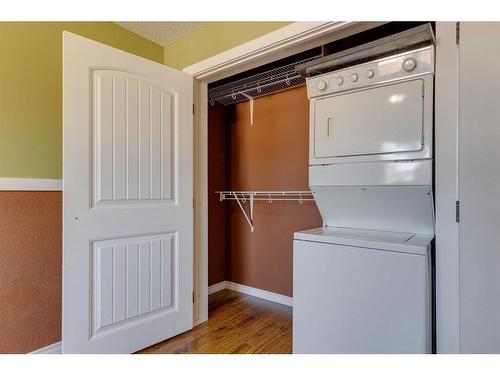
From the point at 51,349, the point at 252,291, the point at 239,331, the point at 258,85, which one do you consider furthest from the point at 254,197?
the point at 51,349

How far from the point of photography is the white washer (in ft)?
3.67

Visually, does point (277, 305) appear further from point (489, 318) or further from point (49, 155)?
point (49, 155)

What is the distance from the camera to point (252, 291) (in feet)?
9.33

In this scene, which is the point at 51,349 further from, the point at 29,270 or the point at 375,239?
the point at 375,239

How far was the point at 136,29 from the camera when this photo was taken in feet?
7.00

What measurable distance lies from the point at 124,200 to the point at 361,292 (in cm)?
143

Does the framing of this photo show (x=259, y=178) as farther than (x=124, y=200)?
Yes

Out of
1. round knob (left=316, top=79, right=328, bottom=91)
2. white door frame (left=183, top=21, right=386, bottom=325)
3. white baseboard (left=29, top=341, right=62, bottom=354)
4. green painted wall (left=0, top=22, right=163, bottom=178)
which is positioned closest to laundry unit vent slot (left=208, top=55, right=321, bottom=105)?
white door frame (left=183, top=21, right=386, bottom=325)

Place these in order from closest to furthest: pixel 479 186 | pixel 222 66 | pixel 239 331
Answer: pixel 479 186
pixel 222 66
pixel 239 331

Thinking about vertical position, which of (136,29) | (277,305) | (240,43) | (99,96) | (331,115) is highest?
(136,29)

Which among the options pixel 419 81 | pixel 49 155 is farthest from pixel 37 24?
pixel 419 81

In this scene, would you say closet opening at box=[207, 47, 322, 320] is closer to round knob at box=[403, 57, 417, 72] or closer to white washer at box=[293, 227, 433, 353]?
white washer at box=[293, 227, 433, 353]

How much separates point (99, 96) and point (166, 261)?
1138 millimetres

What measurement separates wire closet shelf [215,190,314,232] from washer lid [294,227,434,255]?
0.89 m
